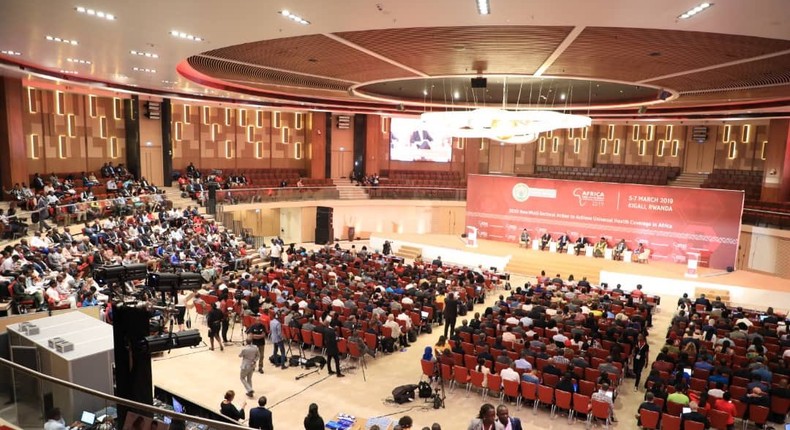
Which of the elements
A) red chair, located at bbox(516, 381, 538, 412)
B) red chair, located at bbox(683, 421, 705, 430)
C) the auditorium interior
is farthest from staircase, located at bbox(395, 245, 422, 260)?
red chair, located at bbox(683, 421, 705, 430)

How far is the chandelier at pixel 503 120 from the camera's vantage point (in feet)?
49.2

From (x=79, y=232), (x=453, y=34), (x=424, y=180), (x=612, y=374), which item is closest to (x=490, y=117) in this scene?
(x=453, y=34)

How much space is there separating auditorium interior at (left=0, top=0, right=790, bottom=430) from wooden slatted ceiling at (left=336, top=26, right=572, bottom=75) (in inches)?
4.6

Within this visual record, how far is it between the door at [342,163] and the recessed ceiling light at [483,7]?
25.8 meters

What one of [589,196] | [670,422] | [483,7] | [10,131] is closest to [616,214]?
[589,196]

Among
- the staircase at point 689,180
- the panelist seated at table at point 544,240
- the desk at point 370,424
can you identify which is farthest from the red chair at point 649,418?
the staircase at point 689,180

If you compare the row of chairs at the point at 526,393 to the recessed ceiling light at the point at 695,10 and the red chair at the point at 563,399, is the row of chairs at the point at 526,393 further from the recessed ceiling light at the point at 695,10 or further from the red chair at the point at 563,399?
the recessed ceiling light at the point at 695,10

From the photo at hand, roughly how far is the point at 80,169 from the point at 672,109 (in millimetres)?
28212

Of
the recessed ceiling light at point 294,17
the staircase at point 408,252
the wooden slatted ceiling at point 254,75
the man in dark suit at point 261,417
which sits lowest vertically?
the staircase at point 408,252

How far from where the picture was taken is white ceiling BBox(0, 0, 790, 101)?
26.3 feet

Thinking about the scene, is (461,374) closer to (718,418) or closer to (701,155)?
(718,418)

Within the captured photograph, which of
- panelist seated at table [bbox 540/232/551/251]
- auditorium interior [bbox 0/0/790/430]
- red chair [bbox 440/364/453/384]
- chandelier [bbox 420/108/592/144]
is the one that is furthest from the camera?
panelist seated at table [bbox 540/232/551/251]

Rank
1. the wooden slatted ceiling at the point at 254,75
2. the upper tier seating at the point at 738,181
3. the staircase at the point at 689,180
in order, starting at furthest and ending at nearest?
the staircase at the point at 689,180 < the upper tier seating at the point at 738,181 < the wooden slatted ceiling at the point at 254,75

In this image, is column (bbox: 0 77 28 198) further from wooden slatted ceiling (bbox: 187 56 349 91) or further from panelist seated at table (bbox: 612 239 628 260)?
panelist seated at table (bbox: 612 239 628 260)
